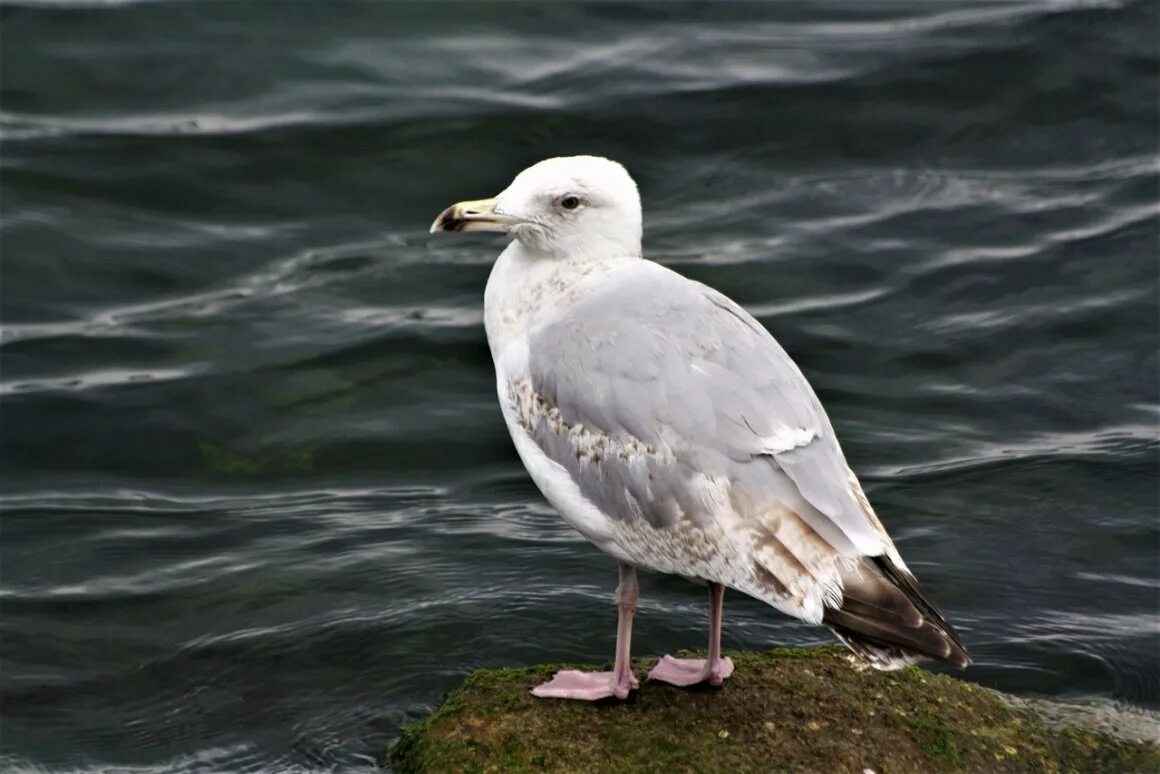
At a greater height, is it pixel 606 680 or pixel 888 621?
pixel 888 621

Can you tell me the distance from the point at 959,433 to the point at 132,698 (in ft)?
14.9

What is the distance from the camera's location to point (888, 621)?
4.59m

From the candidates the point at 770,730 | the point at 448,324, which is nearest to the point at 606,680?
the point at 770,730

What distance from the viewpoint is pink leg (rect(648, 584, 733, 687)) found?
5.38 metres

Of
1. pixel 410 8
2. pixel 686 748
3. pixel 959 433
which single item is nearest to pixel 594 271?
pixel 686 748

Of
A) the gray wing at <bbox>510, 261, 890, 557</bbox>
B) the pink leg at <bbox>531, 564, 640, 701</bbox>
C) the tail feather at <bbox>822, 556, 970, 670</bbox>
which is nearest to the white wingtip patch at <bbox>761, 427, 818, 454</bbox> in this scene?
the gray wing at <bbox>510, 261, 890, 557</bbox>

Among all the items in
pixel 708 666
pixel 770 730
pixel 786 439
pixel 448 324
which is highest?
pixel 786 439

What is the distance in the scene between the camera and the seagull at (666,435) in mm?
4773

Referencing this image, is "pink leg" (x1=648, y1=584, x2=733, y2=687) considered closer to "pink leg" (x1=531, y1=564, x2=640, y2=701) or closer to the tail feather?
"pink leg" (x1=531, y1=564, x2=640, y2=701)

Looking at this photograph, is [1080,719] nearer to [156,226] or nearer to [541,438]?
[541,438]

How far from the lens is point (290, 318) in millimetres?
10305

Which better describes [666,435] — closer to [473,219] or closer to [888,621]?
[888,621]

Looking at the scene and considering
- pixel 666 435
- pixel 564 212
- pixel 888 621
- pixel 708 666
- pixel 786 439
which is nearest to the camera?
pixel 888 621

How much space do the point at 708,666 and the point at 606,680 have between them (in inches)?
12.8
